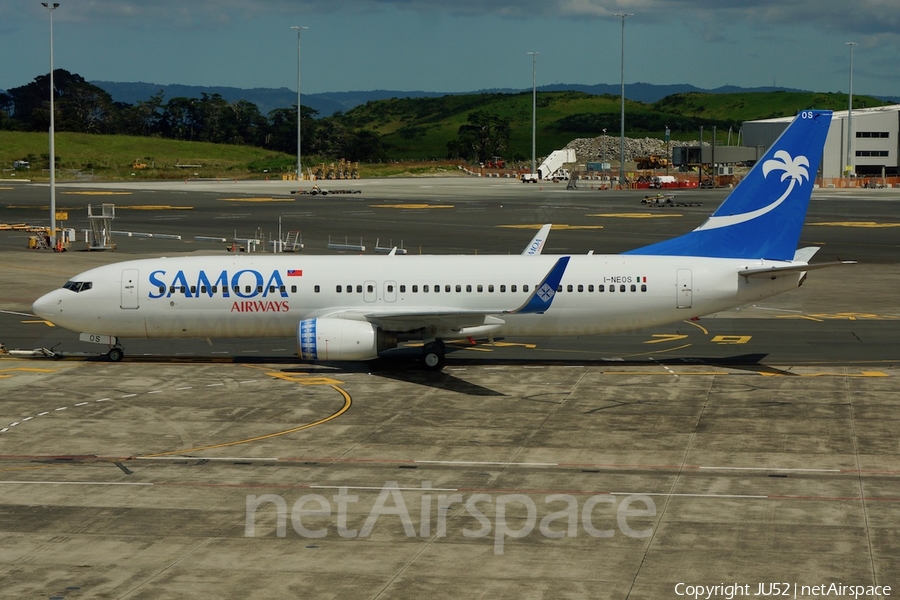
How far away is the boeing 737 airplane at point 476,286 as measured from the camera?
4372cm

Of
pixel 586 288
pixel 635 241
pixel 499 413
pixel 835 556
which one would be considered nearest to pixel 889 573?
pixel 835 556

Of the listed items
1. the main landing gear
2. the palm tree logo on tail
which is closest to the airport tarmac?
A: the main landing gear

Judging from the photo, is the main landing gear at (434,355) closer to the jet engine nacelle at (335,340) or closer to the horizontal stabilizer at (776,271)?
the jet engine nacelle at (335,340)

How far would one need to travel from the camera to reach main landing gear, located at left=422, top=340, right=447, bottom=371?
143ft

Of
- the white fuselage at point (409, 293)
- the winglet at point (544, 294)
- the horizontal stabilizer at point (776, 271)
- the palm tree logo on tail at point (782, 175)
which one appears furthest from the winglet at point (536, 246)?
the horizontal stabilizer at point (776, 271)

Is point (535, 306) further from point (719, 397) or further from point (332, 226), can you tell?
point (332, 226)

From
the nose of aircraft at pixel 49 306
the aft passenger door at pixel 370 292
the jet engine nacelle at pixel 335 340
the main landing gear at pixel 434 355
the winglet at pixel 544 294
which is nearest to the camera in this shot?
the winglet at pixel 544 294

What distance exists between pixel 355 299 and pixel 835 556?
2429cm

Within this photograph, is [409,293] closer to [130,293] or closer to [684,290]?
[684,290]

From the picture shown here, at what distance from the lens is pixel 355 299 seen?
44156mm

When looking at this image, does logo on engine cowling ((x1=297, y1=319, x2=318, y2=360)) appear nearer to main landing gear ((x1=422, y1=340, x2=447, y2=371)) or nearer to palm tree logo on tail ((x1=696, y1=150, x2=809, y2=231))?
main landing gear ((x1=422, y1=340, x2=447, y2=371))

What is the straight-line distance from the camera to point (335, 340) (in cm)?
4178

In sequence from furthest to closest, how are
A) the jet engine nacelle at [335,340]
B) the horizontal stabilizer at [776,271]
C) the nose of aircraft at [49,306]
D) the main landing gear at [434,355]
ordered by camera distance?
the nose of aircraft at [49,306], the main landing gear at [434,355], the horizontal stabilizer at [776,271], the jet engine nacelle at [335,340]

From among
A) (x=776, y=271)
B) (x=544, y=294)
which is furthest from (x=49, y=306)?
(x=776, y=271)
